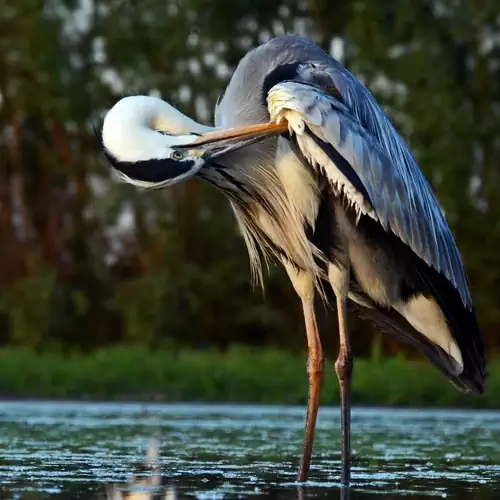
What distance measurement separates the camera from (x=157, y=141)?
6.64 m

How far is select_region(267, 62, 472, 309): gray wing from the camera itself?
681 centimetres

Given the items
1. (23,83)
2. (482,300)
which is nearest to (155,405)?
(482,300)

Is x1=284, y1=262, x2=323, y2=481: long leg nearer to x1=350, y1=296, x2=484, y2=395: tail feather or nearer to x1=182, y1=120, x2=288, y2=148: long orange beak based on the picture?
x1=350, y1=296, x2=484, y2=395: tail feather

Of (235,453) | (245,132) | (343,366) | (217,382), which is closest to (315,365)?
(343,366)

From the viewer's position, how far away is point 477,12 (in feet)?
58.1

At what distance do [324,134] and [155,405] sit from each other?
6.81 meters

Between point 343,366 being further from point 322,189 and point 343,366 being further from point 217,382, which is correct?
point 217,382

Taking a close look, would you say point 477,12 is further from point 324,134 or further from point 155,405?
point 324,134

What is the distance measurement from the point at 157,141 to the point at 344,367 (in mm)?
1479

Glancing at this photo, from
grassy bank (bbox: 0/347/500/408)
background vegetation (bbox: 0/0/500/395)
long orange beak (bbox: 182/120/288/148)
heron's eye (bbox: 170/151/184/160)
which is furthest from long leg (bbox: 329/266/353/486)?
background vegetation (bbox: 0/0/500/395)

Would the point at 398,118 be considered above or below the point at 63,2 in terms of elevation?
below

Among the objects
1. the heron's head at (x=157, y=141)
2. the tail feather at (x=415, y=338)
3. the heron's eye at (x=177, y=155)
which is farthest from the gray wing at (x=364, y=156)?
the heron's eye at (x=177, y=155)

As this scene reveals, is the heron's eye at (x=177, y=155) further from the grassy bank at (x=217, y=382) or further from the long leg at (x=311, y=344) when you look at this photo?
the grassy bank at (x=217, y=382)

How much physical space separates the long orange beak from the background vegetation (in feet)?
34.8
